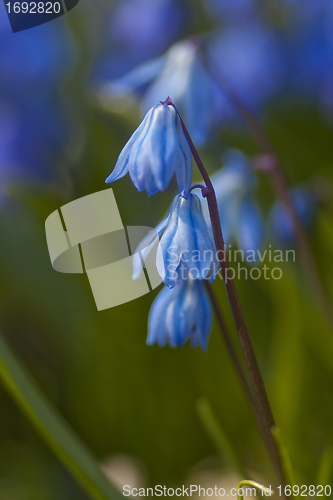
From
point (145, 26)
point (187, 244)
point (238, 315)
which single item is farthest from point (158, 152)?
point (145, 26)

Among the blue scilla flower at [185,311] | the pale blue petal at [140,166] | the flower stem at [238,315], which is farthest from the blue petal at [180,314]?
the pale blue petal at [140,166]

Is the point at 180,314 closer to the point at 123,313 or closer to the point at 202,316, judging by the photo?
the point at 202,316

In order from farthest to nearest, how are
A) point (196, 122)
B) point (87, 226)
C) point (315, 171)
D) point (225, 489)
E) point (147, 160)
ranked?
point (315, 171)
point (225, 489)
point (196, 122)
point (87, 226)
point (147, 160)

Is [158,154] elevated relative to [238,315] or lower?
elevated

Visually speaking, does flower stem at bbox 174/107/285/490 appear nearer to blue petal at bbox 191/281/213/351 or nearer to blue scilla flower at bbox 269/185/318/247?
blue petal at bbox 191/281/213/351

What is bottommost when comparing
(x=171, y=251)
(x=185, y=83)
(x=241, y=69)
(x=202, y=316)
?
(x=202, y=316)

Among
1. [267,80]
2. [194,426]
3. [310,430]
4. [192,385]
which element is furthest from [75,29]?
[310,430]

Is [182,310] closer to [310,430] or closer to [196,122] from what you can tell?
[196,122]
